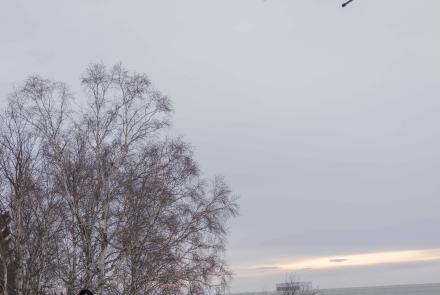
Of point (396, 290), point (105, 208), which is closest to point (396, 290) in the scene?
point (396, 290)

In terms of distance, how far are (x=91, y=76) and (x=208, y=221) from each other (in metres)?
8.31

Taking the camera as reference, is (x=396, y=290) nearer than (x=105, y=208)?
No

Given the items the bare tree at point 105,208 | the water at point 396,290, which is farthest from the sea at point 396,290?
the bare tree at point 105,208

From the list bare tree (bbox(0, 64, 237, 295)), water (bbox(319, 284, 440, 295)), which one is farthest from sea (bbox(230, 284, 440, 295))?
bare tree (bbox(0, 64, 237, 295))

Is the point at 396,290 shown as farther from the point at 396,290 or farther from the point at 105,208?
the point at 105,208

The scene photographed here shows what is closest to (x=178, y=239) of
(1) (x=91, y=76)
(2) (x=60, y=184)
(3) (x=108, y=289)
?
(3) (x=108, y=289)

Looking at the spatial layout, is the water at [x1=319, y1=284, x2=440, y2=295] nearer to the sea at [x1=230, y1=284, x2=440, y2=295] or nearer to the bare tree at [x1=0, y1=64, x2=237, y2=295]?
the sea at [x1=230, y1=284, x2=440, y2=295]

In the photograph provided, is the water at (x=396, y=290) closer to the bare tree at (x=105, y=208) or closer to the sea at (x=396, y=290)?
the sea at (x=396, y=290)

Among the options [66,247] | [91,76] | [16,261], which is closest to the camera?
[16,261]

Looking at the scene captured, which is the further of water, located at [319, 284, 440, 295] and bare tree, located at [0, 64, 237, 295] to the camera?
water, located at [319, 284, 440, 295]

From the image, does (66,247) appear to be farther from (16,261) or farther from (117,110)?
(117,110)

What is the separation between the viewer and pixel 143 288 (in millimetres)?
27688

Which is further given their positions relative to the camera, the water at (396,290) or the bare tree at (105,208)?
the water at (396,290)

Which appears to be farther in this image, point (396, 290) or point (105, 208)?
point (396, 290)
